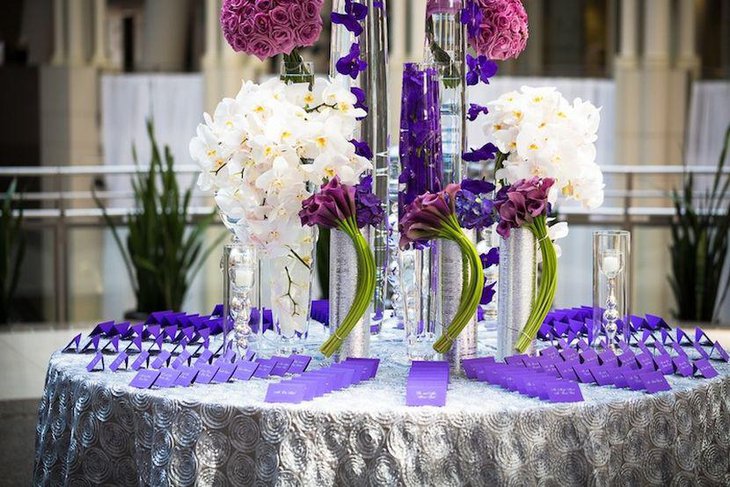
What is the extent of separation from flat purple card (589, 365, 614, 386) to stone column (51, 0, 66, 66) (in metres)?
11.2

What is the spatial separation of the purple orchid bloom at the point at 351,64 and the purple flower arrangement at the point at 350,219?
1.08ft

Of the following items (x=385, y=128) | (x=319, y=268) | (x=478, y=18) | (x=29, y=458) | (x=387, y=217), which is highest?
(x=478, y=18)

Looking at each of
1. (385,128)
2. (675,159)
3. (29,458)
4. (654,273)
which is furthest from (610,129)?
(385,128)

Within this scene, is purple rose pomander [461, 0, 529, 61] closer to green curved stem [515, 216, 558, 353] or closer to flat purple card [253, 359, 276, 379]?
green curved stem [515, 216, 558, 353]

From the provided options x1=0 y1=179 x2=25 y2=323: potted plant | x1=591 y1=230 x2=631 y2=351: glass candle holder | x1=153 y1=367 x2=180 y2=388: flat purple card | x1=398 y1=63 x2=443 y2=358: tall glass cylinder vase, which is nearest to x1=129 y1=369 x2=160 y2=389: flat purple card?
x1=153 y1=367 x2=180 y2=388: flat purple card

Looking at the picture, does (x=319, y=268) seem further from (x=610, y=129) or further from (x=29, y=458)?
(x=610, y=129)

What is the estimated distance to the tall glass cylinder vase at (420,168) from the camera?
2.31 metres

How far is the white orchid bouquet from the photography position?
7.30 ft

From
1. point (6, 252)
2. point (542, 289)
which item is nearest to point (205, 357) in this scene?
point (542, 289)

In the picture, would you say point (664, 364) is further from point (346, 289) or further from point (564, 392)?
point (346, 289)

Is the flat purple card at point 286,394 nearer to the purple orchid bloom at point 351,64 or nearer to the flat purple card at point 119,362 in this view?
the flat purple card at point 119,362

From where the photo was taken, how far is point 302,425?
1922mm

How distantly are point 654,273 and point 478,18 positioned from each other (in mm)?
5984

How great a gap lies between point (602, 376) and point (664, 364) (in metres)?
0.19
